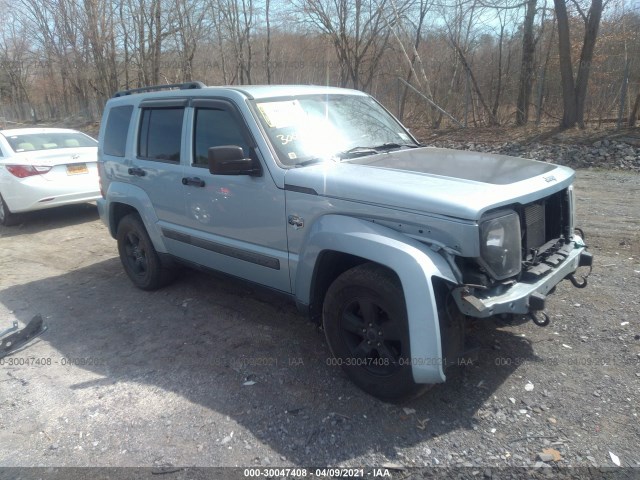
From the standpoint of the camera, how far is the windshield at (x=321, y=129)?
386 cm

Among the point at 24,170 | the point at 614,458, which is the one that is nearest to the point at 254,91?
the point at 614,458

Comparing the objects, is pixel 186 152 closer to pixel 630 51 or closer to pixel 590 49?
pixel 590 49

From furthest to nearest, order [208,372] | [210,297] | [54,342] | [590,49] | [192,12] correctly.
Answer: [192,12] → [590,49] → [210,297] → [54,342] → [208,372]

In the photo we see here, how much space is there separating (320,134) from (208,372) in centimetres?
202

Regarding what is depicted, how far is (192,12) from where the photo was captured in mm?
23125

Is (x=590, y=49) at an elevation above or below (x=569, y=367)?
above

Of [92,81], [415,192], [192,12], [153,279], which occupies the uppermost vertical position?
[192,12]

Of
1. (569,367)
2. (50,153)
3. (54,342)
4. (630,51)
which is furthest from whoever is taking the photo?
(630,51)

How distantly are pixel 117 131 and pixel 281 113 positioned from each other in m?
2.38

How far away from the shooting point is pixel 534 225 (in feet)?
11.2

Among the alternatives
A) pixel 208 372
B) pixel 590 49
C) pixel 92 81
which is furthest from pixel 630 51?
pixel 92 81

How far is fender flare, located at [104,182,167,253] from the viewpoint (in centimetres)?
503

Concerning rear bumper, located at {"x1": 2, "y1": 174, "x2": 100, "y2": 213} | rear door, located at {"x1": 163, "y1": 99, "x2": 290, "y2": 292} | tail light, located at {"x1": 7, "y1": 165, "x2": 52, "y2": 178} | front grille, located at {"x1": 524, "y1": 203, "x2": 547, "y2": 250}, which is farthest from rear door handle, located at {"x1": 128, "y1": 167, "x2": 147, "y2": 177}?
tail light, located at {"x1": 7, "y1": 165, "x2": 52, "y2": 178}

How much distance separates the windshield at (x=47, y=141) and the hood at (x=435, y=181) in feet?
22.6
